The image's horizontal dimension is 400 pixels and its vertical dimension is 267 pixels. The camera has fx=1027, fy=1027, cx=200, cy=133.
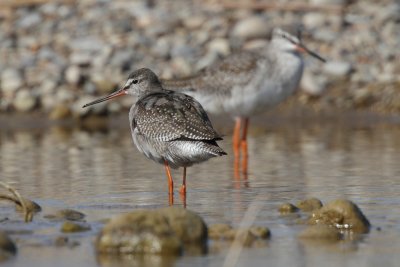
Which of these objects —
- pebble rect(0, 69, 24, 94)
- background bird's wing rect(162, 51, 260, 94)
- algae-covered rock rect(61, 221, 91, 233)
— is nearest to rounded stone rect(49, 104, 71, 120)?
pebble rect(0, 69, 24, 94)

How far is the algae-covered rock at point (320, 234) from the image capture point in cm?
789

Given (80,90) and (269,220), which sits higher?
(80,90)

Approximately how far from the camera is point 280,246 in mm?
7660

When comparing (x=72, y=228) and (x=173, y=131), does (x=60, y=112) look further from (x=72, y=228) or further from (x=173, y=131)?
(x=72, y=228)

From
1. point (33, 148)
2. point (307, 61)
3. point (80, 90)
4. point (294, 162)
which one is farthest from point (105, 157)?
point (307, 61)

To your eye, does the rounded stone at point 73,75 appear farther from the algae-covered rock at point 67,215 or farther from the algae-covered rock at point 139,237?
the algae-covered rock at point 139,237

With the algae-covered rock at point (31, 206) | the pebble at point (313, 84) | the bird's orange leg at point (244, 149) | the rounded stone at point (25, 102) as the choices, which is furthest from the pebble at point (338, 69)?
the algae-covered rock at point (31, 206)

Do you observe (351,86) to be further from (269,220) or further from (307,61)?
(269,220)

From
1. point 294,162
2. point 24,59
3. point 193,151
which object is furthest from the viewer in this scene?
point 24,59

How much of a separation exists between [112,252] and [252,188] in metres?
3.58

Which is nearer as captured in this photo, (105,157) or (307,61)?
(105,157)

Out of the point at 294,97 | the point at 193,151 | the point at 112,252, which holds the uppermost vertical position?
the point at 294,97

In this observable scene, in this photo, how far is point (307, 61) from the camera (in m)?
18.7

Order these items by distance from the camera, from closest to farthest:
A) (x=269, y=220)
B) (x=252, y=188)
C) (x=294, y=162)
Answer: (x=269, y=220) → (x=252, y=188) → (x=294, y=162)
